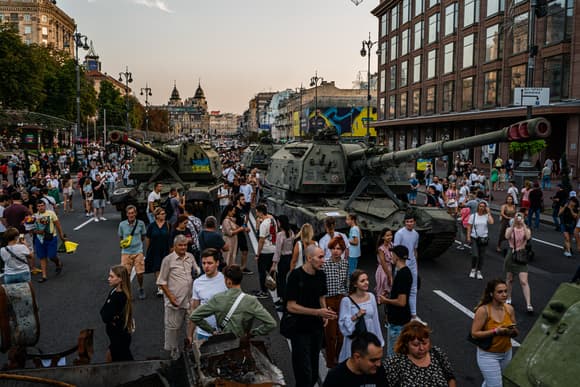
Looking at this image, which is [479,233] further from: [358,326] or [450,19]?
[450,19]

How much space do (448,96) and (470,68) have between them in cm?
390

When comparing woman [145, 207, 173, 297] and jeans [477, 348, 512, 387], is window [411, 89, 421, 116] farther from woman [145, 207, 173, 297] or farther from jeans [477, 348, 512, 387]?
jeans [477, 348, 512, 387]

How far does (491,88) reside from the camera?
39.0 m

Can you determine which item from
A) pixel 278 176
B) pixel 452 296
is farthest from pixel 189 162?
pixel 452 296

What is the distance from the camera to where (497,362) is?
16.9 feet

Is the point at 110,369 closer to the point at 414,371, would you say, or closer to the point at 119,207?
the point at 414,371

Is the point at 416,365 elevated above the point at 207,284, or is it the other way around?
the point at 207,284

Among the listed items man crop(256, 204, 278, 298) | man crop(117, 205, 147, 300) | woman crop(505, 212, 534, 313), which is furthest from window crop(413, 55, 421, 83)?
man crop(117, 205, 147, 300)

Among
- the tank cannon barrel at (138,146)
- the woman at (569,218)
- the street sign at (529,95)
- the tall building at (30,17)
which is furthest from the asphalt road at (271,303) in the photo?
the tall building at (30,17)

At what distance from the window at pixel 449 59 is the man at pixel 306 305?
139 feet

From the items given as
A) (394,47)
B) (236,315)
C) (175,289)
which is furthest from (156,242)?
(394,47)

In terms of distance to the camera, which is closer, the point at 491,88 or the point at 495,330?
the point at 495,330

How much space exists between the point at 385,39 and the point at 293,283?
191ft

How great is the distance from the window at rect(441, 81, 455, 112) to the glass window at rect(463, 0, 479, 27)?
4.88 metres
